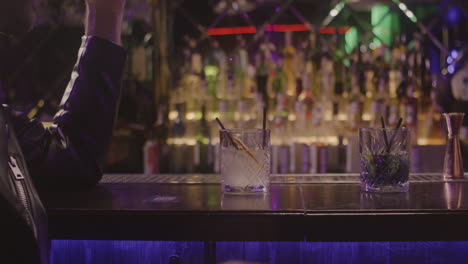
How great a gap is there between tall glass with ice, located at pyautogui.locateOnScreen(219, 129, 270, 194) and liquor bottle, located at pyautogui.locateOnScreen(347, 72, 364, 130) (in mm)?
1599

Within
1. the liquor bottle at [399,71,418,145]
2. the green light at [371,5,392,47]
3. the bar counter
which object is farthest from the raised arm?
the green light at [371,5,392,47]

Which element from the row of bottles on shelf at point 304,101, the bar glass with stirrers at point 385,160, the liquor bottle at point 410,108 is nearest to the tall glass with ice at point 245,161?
the bar glass with stirrers at point 385,160

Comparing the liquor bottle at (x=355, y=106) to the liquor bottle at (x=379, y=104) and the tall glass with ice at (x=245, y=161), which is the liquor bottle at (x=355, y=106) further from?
the tall glass with ice at (x=245, y=161)

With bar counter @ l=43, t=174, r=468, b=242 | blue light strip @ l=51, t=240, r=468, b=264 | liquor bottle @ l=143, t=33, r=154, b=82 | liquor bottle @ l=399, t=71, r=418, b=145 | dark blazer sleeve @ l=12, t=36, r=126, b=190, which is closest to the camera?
bar counter @ l=43, t=174, r=468, b=242

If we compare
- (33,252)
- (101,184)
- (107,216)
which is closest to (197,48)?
(101,184)

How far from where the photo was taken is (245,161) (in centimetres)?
96

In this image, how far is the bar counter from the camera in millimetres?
739

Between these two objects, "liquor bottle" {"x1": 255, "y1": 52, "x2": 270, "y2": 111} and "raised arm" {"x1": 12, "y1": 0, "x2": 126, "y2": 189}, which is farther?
"liquor bottle" {"x1": 255, "y1": 52, "x2": 270, "y2": 111}

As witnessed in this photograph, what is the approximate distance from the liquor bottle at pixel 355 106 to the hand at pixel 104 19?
1.66 metres

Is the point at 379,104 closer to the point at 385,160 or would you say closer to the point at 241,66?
the point at 241,66

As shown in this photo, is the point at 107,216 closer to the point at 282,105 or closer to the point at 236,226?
the point at 236,226

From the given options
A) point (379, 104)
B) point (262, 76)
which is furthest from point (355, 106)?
point (262, 76)

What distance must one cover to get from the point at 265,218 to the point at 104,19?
0.56 m

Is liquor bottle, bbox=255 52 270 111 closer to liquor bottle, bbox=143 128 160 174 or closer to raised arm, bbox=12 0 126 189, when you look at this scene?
liquor bottle, bbox=143 128 160 174
